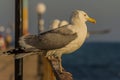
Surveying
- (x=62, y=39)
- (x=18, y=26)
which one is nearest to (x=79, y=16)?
(x=62, y=39)

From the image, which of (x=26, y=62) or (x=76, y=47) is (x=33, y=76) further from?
(x=76, y=47)

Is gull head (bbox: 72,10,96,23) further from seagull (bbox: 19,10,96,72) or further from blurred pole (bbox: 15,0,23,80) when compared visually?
blurred pole (bbox: 15,0,23,80)

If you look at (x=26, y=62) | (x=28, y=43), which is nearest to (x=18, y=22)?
(x=28, y=43)

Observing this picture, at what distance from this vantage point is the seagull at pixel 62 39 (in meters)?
6.48

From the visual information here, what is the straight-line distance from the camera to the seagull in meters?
6.48

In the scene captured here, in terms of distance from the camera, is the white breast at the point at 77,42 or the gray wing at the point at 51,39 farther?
the gray wing at the point at 51,39

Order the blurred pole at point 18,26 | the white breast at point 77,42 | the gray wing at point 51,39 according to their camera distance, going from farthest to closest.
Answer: the gray wing at point 51,39 → the white breast at point 77,42 → the blurred pole at point 18,26

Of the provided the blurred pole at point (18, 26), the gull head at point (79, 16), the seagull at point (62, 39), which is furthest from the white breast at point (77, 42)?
the blurred pole at point (18, 26)

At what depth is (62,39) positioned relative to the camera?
6691 mm

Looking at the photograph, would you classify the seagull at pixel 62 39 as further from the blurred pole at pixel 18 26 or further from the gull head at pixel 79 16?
the blurred pole at pixel 18 26

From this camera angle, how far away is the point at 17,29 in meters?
5.90

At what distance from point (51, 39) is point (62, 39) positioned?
139 millimetres

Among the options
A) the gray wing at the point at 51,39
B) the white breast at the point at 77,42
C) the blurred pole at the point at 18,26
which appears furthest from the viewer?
the gray wing at the point at 51,39

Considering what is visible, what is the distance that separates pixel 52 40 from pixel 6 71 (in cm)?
943
